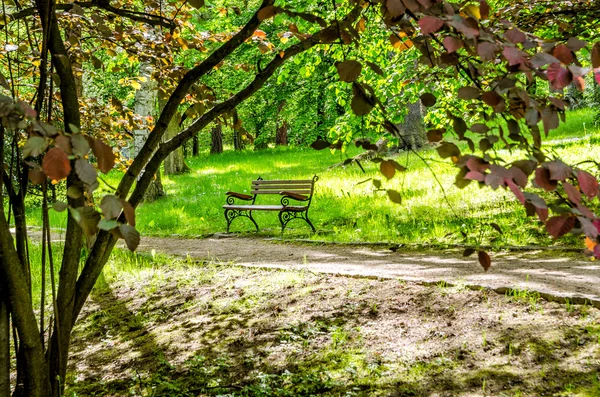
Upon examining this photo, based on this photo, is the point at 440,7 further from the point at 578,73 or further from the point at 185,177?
the point at 185,177

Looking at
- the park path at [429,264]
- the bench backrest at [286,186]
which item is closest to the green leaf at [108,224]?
the park path at [429,264]

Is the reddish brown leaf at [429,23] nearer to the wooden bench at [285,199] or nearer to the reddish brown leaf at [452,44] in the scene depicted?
the reddish brown leaf at [452,44]

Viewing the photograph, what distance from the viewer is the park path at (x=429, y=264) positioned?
4.33 m

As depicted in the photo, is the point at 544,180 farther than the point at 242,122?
No

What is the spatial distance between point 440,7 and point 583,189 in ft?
2.28

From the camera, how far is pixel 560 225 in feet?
4.06

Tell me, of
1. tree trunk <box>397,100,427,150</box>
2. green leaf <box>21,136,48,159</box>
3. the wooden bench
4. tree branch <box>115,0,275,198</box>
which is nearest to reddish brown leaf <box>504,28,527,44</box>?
green leaf <box>21,136,48,159</box>

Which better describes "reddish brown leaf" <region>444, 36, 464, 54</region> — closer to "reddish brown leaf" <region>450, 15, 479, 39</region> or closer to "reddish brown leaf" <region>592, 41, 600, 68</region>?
"reddish brown leaf" <region>450, 15, 479, 39</region>

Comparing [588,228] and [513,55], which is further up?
[513,55]

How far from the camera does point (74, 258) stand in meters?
2.88

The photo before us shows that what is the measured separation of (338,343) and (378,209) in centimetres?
602

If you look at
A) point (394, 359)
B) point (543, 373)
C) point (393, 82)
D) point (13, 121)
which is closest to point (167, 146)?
point (13, 121)

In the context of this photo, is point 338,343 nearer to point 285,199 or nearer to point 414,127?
point 285,199

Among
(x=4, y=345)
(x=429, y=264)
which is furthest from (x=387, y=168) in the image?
(x=429, y=264)
